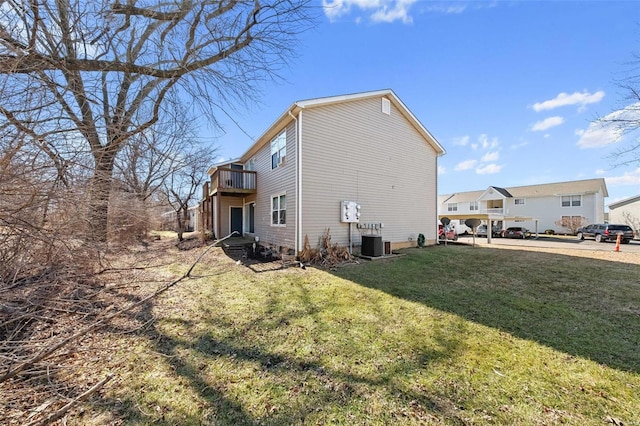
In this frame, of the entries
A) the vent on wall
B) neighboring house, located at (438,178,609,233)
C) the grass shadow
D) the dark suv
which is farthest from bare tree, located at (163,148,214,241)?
the dark suv

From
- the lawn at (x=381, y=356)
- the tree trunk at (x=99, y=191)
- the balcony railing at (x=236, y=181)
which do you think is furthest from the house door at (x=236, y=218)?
the tree trunk at (x=99, y=191)

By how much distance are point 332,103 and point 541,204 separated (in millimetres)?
32443

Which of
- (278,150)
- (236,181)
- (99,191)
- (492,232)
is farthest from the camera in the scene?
(492,232)

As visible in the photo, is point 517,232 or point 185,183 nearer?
point 185,183

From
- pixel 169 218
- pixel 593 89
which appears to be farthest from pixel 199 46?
pixel 169 218

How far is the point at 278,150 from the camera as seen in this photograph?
11328 mm

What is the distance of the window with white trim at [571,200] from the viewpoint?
27344mm

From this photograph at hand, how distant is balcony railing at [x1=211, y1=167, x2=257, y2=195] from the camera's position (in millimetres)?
13391

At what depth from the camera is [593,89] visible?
29.2ft

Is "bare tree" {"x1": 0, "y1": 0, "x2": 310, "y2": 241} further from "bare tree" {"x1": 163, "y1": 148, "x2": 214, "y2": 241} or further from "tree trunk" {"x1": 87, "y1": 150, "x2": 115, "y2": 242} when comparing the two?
"bare tree" {"x1": 163, "y1": 148, "x2": 214, "y2": 241}

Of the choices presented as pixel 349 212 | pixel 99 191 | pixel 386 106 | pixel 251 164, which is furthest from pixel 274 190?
pixel 99 191

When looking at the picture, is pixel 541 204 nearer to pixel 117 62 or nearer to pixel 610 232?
pixel 610 232

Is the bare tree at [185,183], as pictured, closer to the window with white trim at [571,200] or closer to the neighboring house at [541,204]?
the neighboring house at [541,204]

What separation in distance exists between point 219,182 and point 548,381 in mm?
13094
